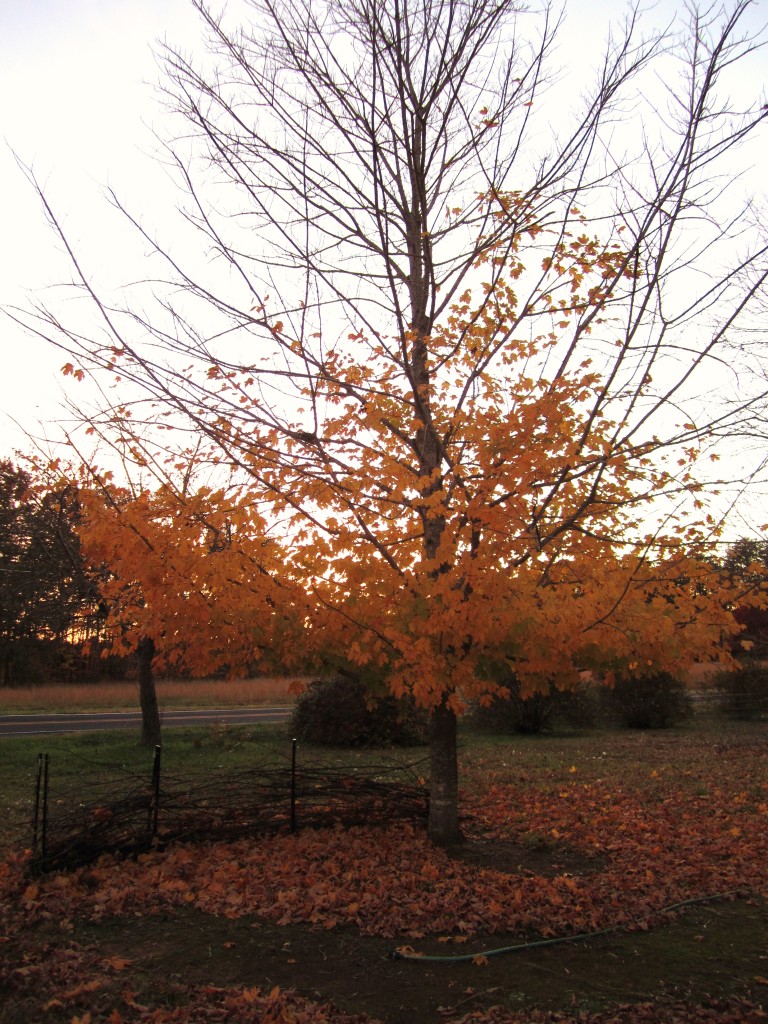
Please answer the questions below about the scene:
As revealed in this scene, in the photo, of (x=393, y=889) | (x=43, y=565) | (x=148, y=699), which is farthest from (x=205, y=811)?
(x=43, y=565)

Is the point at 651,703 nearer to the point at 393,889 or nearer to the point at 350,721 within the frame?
the point at 350,721

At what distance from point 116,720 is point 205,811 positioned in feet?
48.9

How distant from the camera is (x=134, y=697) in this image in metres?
27.9

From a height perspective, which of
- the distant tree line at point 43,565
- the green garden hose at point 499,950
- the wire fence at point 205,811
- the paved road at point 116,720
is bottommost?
the green garden hose at point 499,950

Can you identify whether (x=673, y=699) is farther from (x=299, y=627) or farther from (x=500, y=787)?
(x=299, y=627)

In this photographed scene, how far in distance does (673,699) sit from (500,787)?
10510 millimetres

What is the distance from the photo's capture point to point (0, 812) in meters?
9.20

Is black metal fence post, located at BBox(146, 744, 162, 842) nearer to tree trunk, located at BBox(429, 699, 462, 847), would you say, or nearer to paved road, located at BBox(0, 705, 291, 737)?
tree trunk, located at BBox(429, 699, 462, 847)

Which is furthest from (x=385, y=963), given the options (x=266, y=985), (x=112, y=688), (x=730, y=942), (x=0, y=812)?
(x=112, y=688)

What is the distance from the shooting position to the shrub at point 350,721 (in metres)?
15.6

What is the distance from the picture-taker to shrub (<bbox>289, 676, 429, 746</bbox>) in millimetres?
15609

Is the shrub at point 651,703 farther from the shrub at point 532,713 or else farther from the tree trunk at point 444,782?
the tree trunk at point 444,782

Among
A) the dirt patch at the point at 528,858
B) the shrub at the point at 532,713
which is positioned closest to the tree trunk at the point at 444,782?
the dirt patch at the point at 528,858

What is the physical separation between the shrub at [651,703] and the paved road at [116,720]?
8639 mm
